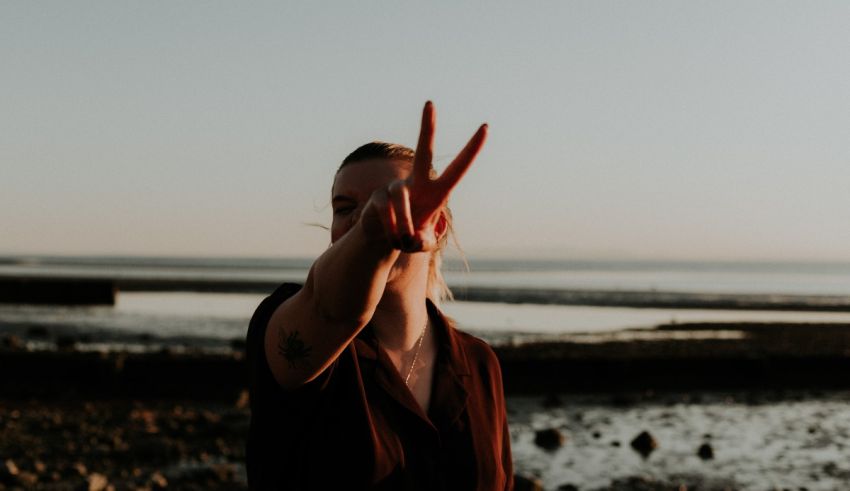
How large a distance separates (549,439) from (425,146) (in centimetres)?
1145

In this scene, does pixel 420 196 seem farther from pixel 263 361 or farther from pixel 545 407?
pixel 545 407

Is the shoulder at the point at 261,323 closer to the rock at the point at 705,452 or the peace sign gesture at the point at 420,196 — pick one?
the peace sign gesture at the point at 420,196

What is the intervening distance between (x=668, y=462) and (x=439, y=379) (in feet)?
32.6

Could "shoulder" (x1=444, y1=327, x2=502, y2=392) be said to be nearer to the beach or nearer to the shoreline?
the beach

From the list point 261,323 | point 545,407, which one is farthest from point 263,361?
point 545,407

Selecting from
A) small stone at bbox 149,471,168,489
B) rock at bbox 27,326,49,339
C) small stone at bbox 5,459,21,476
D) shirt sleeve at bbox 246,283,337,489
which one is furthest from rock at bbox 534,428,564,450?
rock at bbox 27,326,49,339

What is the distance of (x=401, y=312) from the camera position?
2.52m

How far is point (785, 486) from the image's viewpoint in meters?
10.7

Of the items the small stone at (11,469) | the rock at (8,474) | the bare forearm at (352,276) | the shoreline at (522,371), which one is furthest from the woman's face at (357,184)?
the shoreline at (522,371)

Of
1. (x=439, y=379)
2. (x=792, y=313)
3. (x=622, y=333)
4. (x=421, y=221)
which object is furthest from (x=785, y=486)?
(x=792, y=313)

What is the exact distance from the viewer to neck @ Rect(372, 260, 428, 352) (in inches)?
96.3

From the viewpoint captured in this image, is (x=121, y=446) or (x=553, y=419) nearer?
(x=121, y=446)

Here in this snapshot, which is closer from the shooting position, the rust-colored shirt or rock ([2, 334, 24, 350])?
the rust-colored shirt

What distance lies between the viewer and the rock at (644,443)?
12.3m
